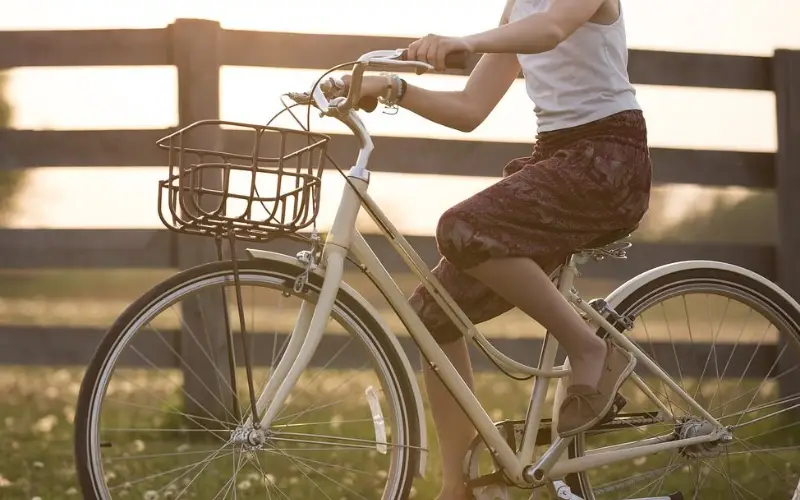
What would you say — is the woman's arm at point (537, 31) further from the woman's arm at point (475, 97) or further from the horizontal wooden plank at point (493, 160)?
the horizontal wooden plank at point (493, 160)

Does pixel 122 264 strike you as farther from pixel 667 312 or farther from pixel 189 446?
pixel 667 312

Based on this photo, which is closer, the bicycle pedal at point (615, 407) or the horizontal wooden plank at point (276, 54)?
the bicycle pedal at point (615, 407)

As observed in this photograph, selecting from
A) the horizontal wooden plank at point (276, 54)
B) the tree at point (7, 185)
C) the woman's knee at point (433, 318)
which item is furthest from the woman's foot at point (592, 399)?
the tree at point (7, 185)

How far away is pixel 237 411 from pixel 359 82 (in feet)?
2.20

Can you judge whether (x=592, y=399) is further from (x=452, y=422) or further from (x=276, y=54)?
(x=276, y=54)

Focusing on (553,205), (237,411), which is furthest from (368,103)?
(237,411)

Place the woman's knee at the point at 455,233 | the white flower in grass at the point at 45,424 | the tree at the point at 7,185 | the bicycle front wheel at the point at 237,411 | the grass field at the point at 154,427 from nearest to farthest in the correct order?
the bicycle front wheel at the point at 237,411 → the woman's knee at the point at 455,233 → the grass field at the point at 154,427 → the white flower in grass at the point at 45,424 → the tree at the point at 7,185

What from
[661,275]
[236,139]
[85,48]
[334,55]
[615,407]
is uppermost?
[85,48]

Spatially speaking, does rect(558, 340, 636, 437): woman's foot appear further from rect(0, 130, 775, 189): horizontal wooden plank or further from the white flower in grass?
the white flower in grass

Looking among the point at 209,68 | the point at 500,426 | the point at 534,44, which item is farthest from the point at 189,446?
the point at 534,44

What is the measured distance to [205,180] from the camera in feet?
14.1

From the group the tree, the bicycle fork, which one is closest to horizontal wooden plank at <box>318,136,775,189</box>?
the tree

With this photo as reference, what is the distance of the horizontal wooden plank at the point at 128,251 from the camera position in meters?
4.43

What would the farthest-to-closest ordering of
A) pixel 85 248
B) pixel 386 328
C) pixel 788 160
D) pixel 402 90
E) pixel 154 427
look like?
pixel 788 160 < pixel 85 248 < pixel 154 427 < pixel 402 90 < pixel 386 328
